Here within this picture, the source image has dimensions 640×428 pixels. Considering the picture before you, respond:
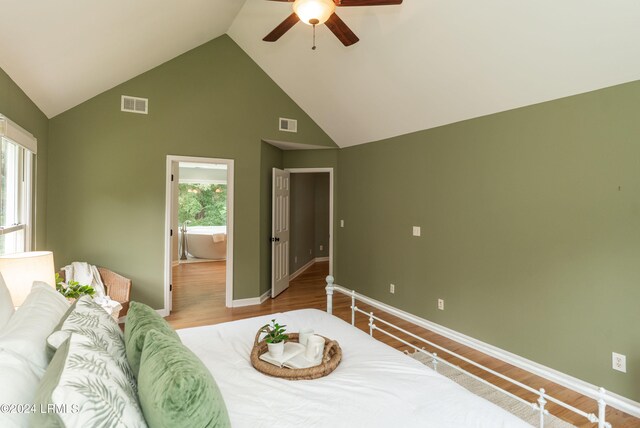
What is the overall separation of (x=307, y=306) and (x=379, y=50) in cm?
335

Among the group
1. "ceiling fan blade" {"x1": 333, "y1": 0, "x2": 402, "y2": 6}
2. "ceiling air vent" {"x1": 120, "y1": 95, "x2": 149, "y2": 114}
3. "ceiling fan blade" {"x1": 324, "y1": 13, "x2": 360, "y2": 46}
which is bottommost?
"ceiling air vent" {"x1": 120, "y1": 95, "x2": 149, "y2": 114}

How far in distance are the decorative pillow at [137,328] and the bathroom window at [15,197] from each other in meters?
1.80

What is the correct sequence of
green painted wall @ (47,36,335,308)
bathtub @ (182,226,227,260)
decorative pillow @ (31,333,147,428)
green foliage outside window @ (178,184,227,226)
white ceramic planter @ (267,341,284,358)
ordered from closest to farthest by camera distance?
decorative pillow @ (31,333,147,428)
white ceramic planter @ (267,341,284,358)
green painted wall @ (47,36,335,308)
bathtub @ (182,226,227,260)
green foliage outside window @ (178,184,227,226)

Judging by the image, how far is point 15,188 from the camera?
2.91m

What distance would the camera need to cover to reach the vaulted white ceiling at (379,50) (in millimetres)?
2299

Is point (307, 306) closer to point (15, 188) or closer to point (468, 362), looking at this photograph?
point (468, 362)

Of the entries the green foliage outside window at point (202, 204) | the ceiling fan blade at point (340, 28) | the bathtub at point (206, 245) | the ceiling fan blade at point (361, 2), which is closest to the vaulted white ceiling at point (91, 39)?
the ceiling fan blade at point (340, 28)

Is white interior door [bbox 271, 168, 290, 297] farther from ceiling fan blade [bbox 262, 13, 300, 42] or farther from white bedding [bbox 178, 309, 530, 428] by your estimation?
white bedding [bbox 178, 309, 530, 428]

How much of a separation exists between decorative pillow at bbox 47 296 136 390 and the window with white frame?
5.53 feet

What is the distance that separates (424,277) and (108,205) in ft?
12.7

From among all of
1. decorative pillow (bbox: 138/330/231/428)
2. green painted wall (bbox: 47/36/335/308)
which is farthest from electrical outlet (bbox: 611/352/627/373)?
green painted wall (bbox: 47/36/335/308)

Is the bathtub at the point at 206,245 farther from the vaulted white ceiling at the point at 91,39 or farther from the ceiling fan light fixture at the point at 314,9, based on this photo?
the ceiling fan light fixture at the point at 314,9

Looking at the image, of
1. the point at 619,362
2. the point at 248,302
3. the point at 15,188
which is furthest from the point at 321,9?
the point at 248,302

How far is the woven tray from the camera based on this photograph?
5.08ft
